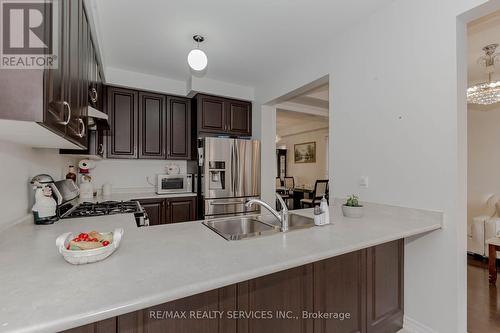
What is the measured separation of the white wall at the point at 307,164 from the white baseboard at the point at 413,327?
4.95m

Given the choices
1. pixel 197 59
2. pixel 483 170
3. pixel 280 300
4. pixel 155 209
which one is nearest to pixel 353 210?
pixel 280 300

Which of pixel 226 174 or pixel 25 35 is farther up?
pixel 25 35

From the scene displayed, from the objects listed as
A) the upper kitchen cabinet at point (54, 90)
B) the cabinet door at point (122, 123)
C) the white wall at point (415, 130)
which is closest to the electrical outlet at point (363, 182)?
the white wall at point (415, 130)

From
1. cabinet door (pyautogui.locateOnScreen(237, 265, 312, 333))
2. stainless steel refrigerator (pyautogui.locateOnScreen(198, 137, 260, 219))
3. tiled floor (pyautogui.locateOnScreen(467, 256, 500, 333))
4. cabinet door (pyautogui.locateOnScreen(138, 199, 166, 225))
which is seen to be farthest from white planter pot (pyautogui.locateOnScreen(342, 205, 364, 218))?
cabinet door (pyautogui.locateOnScreen(138, 199, 166, 225))

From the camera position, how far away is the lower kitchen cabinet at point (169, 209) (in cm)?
299

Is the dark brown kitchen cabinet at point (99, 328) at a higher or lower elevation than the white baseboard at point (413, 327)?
higher

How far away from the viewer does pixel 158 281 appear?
0.78 m

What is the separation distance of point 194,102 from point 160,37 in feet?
4.10

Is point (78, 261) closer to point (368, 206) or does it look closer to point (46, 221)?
point (46, 221)

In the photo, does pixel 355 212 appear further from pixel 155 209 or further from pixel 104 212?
pixel 155 209

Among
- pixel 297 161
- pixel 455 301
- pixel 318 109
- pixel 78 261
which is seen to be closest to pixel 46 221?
pixel 78 261

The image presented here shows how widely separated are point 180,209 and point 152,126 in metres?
1.25

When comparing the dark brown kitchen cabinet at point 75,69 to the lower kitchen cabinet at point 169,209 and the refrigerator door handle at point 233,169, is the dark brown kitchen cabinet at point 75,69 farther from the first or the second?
the refrigerator door handle at point 233,169

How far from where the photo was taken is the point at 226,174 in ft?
10.9
